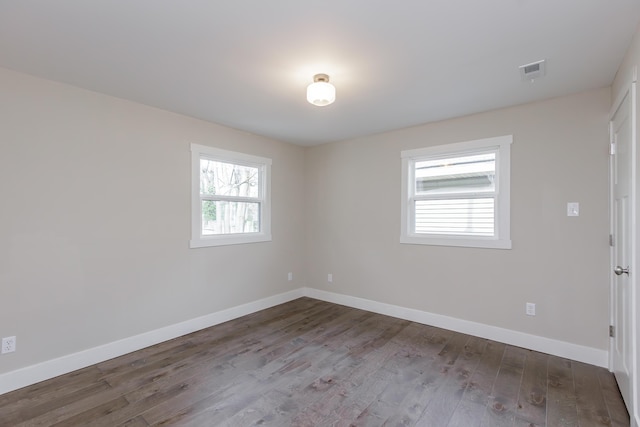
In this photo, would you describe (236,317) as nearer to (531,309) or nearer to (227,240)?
(227,240)

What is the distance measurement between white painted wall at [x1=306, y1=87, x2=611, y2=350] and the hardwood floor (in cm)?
43

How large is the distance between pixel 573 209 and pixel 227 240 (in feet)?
12.5

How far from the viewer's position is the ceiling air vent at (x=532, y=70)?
2.29m

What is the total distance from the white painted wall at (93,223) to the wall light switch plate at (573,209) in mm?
3798

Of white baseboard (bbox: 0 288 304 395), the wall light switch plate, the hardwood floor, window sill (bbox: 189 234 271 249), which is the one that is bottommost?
the hardwood floor

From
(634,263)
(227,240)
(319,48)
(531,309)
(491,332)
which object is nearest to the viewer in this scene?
(634,263)

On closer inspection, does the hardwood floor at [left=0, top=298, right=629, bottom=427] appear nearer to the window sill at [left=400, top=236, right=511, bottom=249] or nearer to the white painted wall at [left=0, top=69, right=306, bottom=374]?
the white painted wall at [left=0, top=69, right=306, bottom=374]

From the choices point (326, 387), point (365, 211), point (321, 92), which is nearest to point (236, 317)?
point (326, 387)

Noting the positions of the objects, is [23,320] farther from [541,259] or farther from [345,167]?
[541,259]

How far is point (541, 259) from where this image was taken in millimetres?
3025

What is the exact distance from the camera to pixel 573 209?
285 cm

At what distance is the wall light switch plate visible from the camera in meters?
2.83

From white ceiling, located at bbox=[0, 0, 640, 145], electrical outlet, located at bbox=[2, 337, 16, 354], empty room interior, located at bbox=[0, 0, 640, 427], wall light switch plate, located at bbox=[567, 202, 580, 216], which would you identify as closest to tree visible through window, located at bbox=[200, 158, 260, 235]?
empty room interior, located at bbox=[0, 0, 640, 427]

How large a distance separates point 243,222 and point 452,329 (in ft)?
9.88
